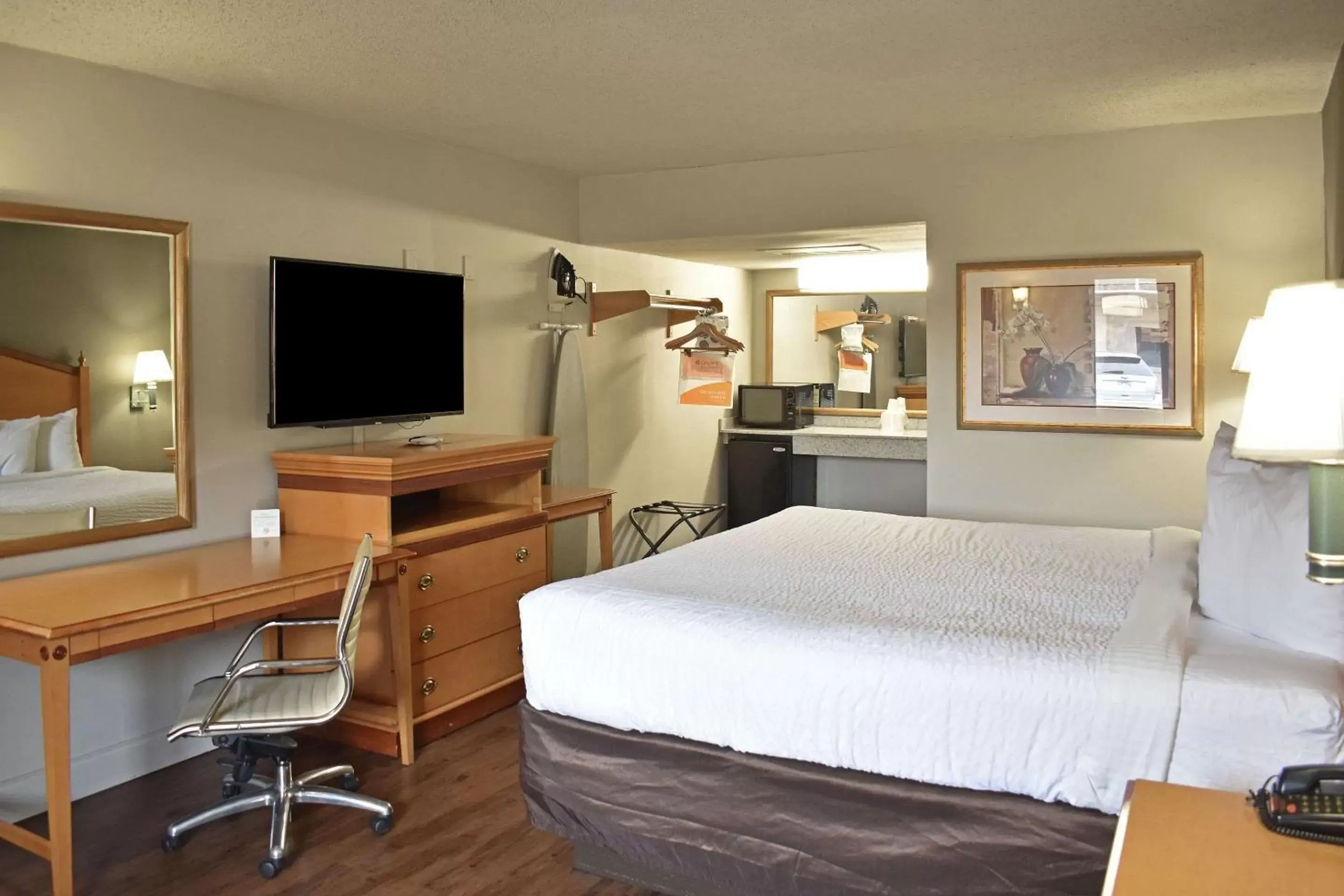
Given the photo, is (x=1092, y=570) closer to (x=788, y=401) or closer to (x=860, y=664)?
(x=860, y=664)

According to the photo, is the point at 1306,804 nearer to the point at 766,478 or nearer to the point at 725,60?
the point at 725,60

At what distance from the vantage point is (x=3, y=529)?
3.09 metres

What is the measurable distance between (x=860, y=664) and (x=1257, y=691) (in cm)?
78

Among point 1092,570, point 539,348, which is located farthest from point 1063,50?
point 539,348

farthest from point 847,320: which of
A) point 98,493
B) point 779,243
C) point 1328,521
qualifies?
point 1328,521

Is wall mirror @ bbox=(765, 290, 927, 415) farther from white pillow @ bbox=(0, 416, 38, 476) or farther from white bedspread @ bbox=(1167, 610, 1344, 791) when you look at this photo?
white pillow @ bbox=(0, 416, 38, 476)

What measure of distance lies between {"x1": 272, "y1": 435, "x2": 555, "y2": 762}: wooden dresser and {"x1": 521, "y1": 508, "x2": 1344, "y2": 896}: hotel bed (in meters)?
0.98

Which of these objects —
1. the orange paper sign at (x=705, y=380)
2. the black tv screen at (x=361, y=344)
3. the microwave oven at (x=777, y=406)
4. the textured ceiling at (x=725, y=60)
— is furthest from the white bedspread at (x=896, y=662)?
the microwave oven at (x=777, y=406)

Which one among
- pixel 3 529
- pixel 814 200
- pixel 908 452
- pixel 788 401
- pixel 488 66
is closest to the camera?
pixel 3 529

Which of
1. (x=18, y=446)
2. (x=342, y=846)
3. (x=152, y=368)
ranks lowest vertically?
(x=342, y=846)

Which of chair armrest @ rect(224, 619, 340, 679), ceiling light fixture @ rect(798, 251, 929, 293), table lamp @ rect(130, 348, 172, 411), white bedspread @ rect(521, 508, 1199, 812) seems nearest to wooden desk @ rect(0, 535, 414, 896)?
chair armrest @ rect(224, 619, 340, 679)

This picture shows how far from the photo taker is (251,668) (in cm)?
301

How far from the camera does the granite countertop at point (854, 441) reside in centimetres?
621

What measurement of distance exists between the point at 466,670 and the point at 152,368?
60.1 inches
